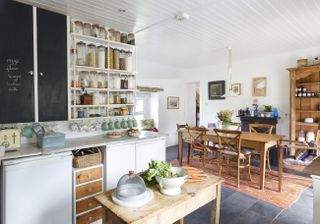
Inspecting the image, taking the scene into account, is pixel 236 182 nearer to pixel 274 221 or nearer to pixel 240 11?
pixel 274 221

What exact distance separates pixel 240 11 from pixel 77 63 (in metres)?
2.11

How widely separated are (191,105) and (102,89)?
4.50 meters

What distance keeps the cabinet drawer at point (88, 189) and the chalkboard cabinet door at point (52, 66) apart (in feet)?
2.67

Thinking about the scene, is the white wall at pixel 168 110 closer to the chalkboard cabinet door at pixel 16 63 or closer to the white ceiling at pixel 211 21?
the white ceiling at pixel 211 21

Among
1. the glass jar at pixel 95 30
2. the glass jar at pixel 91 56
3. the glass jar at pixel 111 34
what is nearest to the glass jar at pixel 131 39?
the glass jar at pixel 111 34

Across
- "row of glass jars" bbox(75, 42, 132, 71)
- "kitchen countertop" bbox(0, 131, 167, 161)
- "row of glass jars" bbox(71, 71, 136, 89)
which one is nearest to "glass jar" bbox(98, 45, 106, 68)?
"row of glass jars" bbox(75, 42, 132, 71)

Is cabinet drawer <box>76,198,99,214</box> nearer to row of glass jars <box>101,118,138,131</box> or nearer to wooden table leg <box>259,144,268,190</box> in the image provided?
row of glass jars <box>101,118,138,131</box>

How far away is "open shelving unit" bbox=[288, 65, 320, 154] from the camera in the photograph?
168 inches

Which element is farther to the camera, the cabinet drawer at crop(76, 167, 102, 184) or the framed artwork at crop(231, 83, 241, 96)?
the framed artwork at crop(231, 83, 241, 96)

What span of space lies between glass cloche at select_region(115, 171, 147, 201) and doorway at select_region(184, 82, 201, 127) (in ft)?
18.2

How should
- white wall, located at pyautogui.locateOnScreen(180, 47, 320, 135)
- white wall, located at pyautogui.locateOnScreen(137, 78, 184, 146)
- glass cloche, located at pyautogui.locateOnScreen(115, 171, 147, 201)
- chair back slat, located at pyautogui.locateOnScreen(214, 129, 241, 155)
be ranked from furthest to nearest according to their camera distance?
white wall, located at pyautogui.locateOnScreen(137, 78, 184, 146), white wall, located at pyautogui.locateOnScreen(180, 47, 320, 135), chair back slat, located at pyautogui.locateOnScreen(214, 129, 241, 155), glass cloche, located at pyautogui.locateOnScreen(115, 171, 147, 201)

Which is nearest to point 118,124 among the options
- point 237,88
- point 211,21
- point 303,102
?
point 211,21

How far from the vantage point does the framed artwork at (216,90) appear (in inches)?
231

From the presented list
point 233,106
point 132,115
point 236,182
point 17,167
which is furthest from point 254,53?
point 17,167
